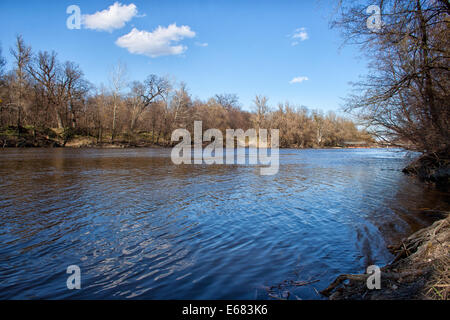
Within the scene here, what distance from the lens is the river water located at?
367cm

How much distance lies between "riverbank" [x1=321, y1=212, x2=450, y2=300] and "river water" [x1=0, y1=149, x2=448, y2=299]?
1.32ft

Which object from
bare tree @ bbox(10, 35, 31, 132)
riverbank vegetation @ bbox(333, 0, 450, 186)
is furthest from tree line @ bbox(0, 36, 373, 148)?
riverbank vegetation @ bbox(333, 0, 450, 186)

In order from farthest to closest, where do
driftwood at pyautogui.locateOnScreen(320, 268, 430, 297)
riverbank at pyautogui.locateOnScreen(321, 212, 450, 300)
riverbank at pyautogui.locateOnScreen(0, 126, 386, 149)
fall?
1. riverbank at pyautogui.locateOnScreen(0, 126, 386, 149)
2. driftwood at pyautogui.locateOnScreen(320, 268, 430, 297)
3. riverbank at pyautogui.locateOnScreen(321, 212, 450, 300)

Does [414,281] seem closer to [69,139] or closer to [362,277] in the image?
[362,277]

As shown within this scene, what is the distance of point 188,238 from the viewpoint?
5.48 meters

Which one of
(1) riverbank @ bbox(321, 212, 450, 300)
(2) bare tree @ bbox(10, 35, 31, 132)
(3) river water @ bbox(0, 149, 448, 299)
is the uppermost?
(2) bare tree @ bbox(10, 35, 31, 132)

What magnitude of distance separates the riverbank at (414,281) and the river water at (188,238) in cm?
40

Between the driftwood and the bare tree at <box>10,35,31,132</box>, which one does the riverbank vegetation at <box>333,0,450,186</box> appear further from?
the bare tree at <box>10,35,31,132</box>

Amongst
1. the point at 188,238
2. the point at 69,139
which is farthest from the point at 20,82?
the point at 188,238

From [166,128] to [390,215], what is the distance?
5711 centimetres

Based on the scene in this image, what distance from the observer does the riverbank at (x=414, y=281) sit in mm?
2660

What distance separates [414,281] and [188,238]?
152 inches

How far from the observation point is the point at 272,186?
11.9 meters
